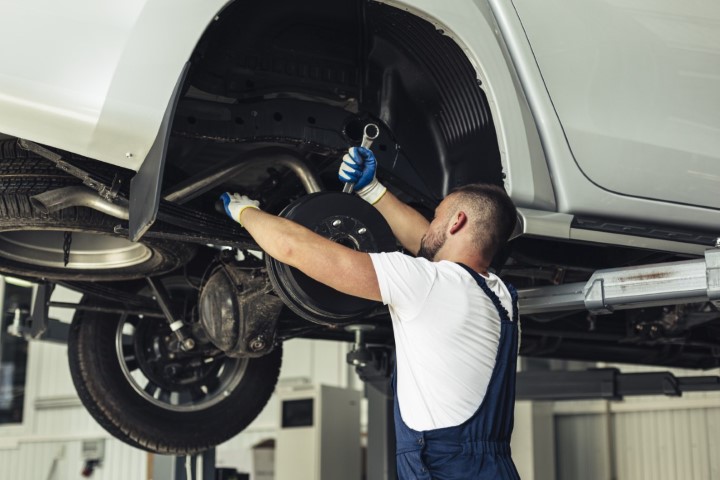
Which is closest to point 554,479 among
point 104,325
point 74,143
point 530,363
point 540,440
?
point 540,440

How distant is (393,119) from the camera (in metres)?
2.36

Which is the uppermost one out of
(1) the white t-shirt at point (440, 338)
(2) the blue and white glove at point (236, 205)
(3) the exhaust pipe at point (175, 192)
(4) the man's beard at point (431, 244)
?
(3) the exhaust pipe at point (175, 192)

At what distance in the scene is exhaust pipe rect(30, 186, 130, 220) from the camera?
2209mm

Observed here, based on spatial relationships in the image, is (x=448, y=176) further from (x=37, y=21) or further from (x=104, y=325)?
(x=104, y=325)

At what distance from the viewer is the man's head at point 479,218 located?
2061 mm

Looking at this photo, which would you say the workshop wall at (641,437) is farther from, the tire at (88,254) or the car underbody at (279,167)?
the tire at (88,254)

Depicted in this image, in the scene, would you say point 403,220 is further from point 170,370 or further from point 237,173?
point 170,370

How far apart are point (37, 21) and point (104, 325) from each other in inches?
71.3

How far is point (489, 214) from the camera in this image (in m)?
2.06

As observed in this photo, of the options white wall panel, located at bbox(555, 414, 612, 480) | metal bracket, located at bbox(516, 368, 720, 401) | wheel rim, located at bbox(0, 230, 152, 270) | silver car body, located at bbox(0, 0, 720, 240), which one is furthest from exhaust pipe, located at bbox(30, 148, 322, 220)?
white wall panel, located at bbox(555, 414, 612, 480)

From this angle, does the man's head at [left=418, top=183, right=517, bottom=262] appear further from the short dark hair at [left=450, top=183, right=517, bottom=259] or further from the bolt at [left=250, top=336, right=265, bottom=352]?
the bolt at [left=250, top=336, right=265, bottom=352]

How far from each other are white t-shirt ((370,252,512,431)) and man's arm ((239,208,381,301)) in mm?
35

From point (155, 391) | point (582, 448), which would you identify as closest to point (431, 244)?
point (155, 391)

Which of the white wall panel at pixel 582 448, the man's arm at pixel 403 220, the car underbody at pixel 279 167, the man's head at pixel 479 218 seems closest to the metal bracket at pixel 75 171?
the car underbody at pixel 279 167
